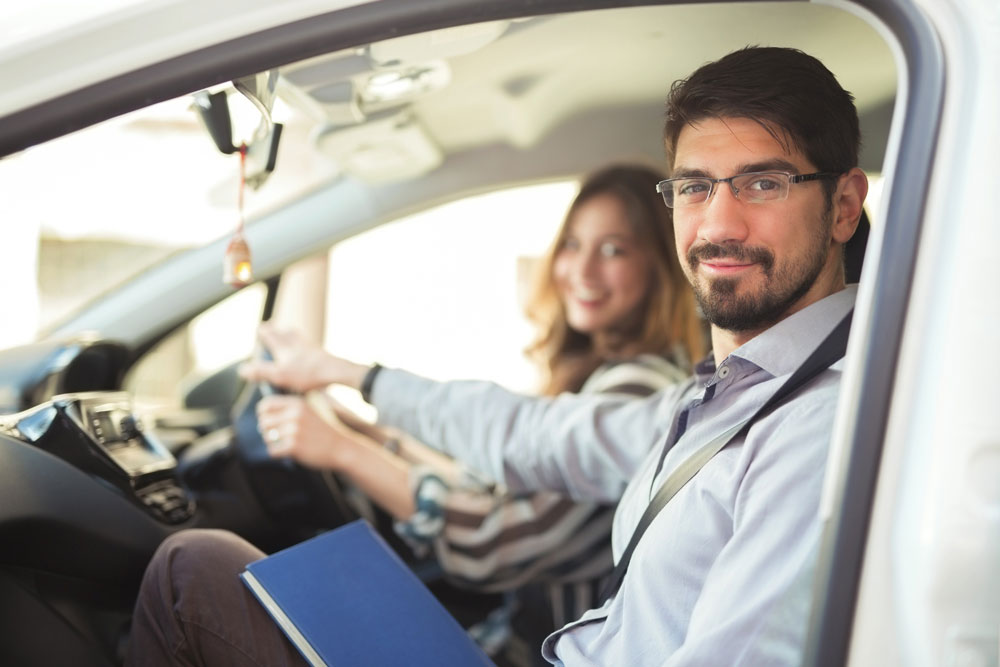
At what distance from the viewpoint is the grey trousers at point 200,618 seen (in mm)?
1261

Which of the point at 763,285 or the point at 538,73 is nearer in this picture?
the point at 763,285

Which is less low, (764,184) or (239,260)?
(764,184)

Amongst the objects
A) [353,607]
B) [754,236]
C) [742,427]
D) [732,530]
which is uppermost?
[754,236]

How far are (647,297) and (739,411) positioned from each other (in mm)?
1200

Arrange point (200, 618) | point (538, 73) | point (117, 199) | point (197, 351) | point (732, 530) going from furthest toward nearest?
point (117, 199) < point (197, 351) < point (538, 73) < point (200, 618) < point (732, 530)

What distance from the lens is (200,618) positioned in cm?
127

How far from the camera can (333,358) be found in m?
2.04

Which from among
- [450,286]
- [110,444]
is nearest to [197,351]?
[450,286]

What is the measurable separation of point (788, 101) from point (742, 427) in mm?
417

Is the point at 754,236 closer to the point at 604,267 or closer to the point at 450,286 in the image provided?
the point at 604,267

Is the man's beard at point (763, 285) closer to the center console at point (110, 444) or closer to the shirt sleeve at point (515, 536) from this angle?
the shirt sleeve at point (515, 536)

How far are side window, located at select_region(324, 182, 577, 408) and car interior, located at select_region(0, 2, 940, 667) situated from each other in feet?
0.05

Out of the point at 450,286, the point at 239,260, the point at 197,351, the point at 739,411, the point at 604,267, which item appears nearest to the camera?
the point at 739,411

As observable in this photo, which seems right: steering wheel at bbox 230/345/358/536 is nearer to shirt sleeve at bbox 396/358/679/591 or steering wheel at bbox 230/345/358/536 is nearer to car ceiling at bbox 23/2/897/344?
shirt sleeve at bbox 396/358/679/591
